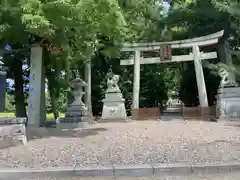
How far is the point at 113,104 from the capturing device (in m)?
17.4

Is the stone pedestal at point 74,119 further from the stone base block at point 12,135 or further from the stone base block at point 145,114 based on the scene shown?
the stone base block at point 12,135

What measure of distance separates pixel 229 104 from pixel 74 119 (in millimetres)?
Result: 7425

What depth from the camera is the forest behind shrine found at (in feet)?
28.5

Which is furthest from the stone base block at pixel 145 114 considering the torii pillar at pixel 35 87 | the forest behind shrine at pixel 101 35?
the torii pillar at pixel 35 87

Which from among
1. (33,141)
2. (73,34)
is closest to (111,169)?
(33,141)

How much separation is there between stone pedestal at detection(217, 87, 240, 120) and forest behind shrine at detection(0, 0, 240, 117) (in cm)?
162

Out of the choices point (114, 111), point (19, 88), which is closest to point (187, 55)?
point (114, 111)

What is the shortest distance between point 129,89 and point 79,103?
→ 8423 mm

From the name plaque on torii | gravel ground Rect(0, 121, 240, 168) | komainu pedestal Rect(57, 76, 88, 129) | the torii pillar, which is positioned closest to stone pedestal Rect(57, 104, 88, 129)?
komainu pedestal Rect(57, 76, 88, 129)

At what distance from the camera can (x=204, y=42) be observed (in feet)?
57.7

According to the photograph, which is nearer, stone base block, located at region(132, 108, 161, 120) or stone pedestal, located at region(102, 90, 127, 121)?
stone pedestal, located at region(102, 90, 127, 121)

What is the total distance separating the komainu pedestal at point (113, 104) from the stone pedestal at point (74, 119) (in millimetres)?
3568

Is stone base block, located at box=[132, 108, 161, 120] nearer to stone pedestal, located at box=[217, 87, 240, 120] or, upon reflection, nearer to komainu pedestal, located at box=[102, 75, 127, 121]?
komainu pedestal, located at box=[102, 75, 127, 121]

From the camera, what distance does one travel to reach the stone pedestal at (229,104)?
15023 millimetres
